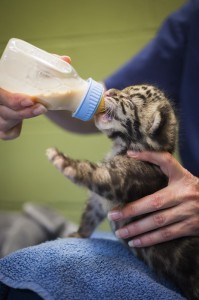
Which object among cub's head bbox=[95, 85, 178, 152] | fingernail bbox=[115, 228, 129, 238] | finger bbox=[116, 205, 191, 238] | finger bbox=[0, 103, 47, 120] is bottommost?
fingernail bbox=[115, 228, 129, 238]

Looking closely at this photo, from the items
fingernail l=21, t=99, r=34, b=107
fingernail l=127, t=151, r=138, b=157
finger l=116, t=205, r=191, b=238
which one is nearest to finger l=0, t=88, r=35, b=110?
fingernail l=21, t=99, r=34, b=107

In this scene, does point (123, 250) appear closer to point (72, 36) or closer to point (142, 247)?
point (142, 247)

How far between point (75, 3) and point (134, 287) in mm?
1698

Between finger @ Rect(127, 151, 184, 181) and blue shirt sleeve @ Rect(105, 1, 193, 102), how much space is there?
60 cm

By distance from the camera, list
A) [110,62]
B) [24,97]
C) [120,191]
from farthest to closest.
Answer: [110,62]
[120,191]
[24,97]

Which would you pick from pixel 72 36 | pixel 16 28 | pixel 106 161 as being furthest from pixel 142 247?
pixel 16 28

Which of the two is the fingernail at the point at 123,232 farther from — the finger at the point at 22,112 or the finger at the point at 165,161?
the finger at the point at 22,112

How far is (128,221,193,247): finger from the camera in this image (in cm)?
97

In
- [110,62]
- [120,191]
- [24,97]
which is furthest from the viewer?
[110,62]

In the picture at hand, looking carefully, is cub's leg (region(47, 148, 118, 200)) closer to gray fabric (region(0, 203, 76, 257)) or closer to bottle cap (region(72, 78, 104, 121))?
bottle cap (region(72, 78, 104, 121))

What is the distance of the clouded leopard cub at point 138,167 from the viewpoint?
37.8 inches

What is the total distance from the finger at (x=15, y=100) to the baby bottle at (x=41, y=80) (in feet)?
0.06

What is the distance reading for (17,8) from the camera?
2238mm

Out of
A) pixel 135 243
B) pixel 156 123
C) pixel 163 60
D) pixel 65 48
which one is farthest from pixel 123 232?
pixel 65 48
